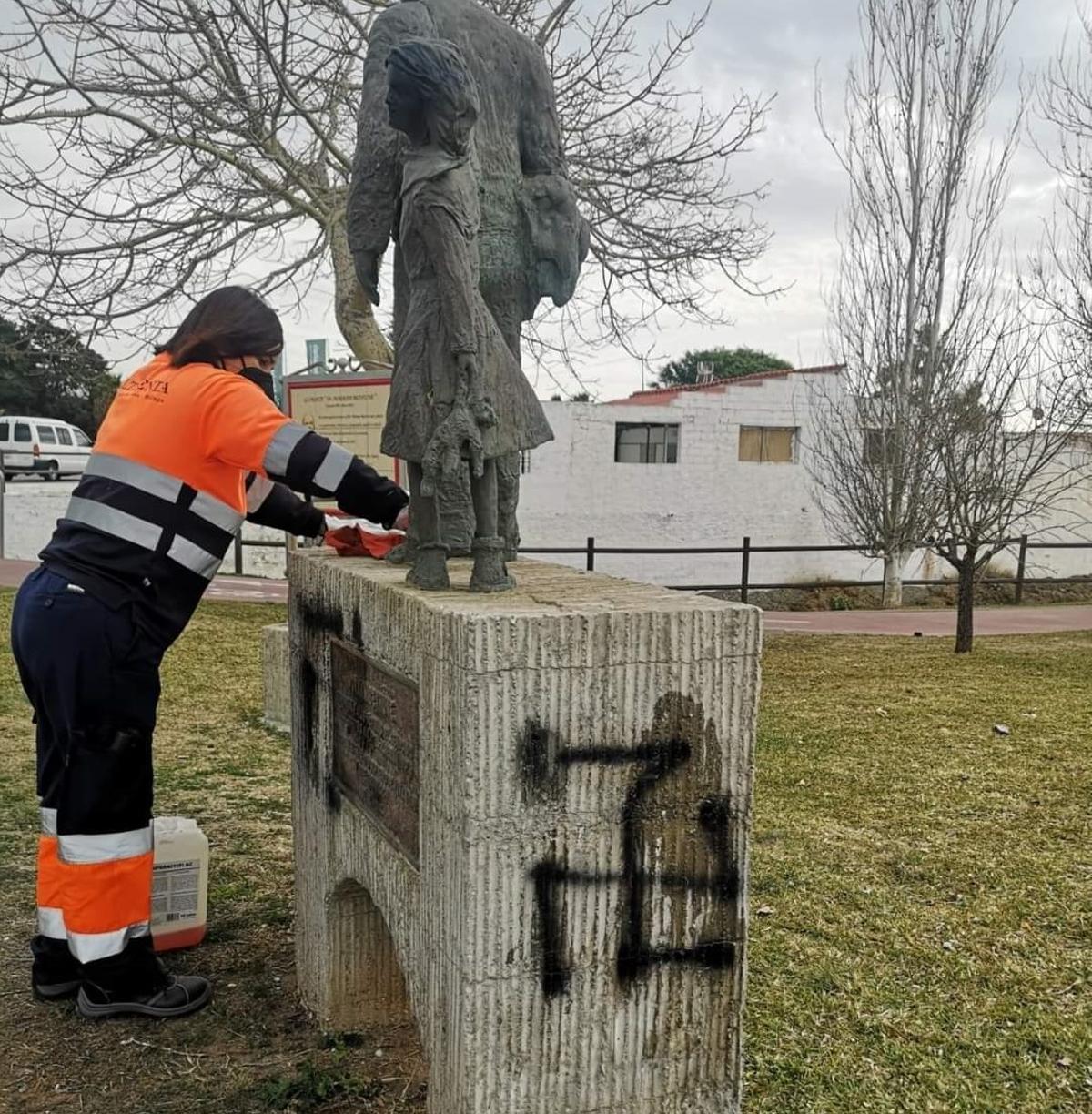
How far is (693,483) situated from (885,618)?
4.82 metres

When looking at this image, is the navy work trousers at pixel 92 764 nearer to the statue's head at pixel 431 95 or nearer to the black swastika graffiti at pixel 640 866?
the black swastika graffiti at pixel 640 866

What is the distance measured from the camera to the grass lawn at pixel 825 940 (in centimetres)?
278

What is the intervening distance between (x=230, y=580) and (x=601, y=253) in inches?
269

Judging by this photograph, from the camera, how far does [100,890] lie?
2.99 m

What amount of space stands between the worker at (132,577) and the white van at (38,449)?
2306 centimetres

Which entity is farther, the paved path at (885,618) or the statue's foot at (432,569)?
the paved path at (885,618)

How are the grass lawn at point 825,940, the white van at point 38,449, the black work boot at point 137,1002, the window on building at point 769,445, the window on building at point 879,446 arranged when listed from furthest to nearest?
the white van at point 38,449 → the window on building at point 769,445 → the window on building at point 879,446 → the black work boot at point 137,1002 → the grass lawn at point 825,940

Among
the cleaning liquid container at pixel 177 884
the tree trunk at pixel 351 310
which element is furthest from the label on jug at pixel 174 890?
the tree trunk at pixel 351 310

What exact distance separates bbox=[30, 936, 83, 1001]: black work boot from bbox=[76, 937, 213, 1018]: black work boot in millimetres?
91

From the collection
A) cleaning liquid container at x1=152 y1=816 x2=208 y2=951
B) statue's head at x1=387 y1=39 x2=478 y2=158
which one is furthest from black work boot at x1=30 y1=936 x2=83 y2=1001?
statue's head at x1=387 y1=39 x2=478 y2=158

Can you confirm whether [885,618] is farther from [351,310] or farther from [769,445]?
[351,310]

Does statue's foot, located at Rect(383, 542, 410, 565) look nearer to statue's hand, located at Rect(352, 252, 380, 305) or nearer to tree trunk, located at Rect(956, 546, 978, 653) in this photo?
statue's hand, located at Rect(352, 252, 380, 305)

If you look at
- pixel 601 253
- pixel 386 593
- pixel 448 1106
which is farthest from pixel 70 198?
pixel 448 1106

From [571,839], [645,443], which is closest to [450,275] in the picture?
[571,839]
